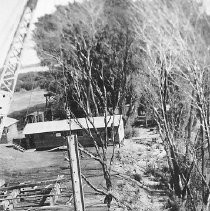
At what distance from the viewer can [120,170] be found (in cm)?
2131

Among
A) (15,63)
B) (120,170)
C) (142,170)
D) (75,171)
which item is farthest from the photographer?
(120,170)

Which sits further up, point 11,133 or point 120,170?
point 11,133

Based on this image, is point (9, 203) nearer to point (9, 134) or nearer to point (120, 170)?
point (120, 170)

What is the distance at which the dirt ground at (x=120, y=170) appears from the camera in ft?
53.2

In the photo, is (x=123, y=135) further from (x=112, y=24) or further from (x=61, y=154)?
(x=112, y=24)

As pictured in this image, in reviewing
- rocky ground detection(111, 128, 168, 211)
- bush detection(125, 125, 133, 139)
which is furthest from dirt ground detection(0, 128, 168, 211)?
bush detection(125, 125, 133, 139)

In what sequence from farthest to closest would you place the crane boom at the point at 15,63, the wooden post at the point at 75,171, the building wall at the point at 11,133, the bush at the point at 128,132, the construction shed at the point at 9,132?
the building wall at the point at 11,133, the construction shed at the point at 9,132, the bush at the point at 128,132, the crane boom at the point at 15,63, the wooden post at the point at 75,171

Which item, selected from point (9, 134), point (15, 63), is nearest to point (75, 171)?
point (15, 63)

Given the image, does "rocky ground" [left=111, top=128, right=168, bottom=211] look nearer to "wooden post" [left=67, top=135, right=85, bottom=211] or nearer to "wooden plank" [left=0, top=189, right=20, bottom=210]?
"wooden plank" [left=0, top=189, right=20, bottom=210]

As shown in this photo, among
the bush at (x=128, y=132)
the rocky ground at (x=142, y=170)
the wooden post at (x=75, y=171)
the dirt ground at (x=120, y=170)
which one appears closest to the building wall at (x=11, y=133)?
the dirt ground at (x=120, y=170)

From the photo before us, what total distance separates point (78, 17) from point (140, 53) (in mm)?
9929

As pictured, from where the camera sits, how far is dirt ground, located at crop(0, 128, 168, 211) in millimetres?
16203

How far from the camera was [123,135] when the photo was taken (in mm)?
30328

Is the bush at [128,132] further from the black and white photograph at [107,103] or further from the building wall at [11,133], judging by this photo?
the building wall at [11,133]
